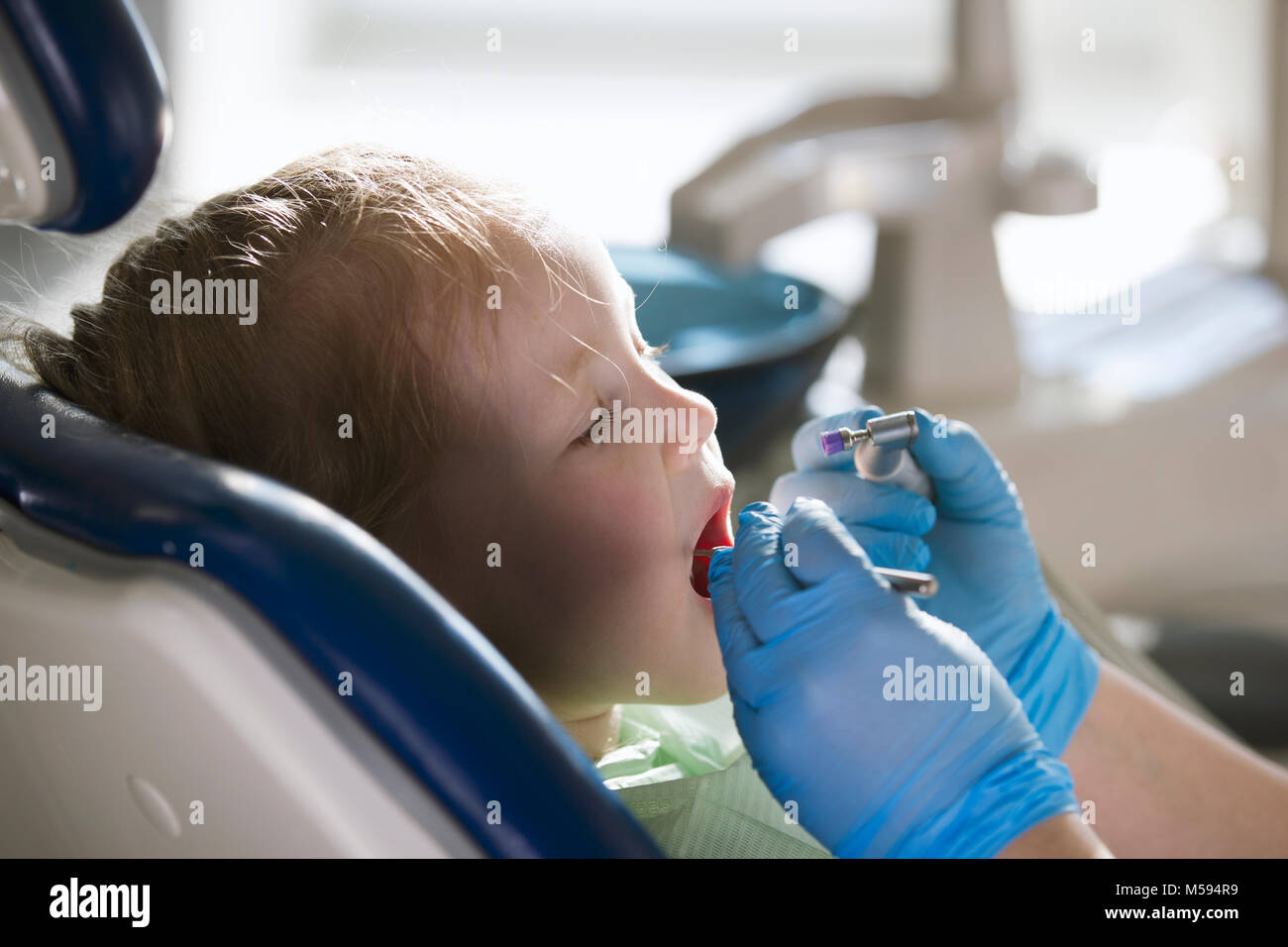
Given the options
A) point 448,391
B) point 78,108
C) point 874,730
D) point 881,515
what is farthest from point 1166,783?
point 78,108

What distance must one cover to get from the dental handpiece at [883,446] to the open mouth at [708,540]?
0.27 feet

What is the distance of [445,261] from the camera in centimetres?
70

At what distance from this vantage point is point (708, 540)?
788 millimetres

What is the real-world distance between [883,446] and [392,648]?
422 mm

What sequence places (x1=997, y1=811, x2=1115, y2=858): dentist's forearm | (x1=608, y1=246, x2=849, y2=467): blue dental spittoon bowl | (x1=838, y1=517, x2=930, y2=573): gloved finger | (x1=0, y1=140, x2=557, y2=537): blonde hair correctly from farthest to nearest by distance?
(x1=608, y1=246, x2=849, y2=467): blue dental spittoon bowl, (x1=838, y1=517, x2=930, y2=573): gloved finger, (x1=0, y1=140, x2=557, y2=537): blonde hair, (x1=997, y1=811, x2=1115, y2=858): dentist's forearm

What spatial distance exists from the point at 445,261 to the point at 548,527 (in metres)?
0.18

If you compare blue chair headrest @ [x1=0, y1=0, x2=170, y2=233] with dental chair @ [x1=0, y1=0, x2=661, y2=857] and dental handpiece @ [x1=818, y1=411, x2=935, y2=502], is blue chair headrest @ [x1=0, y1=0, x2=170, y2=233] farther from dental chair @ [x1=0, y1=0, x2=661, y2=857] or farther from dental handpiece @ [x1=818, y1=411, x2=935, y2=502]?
dental handpiece @ [x1=818, y1=411, x2=935, y2=502]

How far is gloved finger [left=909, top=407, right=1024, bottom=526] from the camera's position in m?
0.83

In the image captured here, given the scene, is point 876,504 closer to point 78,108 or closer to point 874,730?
point 874,730

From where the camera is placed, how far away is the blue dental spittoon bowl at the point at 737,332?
1155 millimetres

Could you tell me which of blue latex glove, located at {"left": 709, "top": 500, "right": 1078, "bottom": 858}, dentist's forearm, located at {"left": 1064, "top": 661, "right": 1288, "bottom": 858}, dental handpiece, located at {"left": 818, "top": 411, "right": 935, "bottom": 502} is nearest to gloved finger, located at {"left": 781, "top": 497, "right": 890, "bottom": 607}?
blue latex glove, located at {"left": 709, "top": 500, "right": 1078, "bottom": 858}

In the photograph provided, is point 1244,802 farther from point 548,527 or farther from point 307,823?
point 307,823

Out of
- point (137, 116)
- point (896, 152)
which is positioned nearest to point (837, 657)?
point (137, 116)

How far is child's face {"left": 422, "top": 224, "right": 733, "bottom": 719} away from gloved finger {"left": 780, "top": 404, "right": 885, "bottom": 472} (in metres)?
0.13
